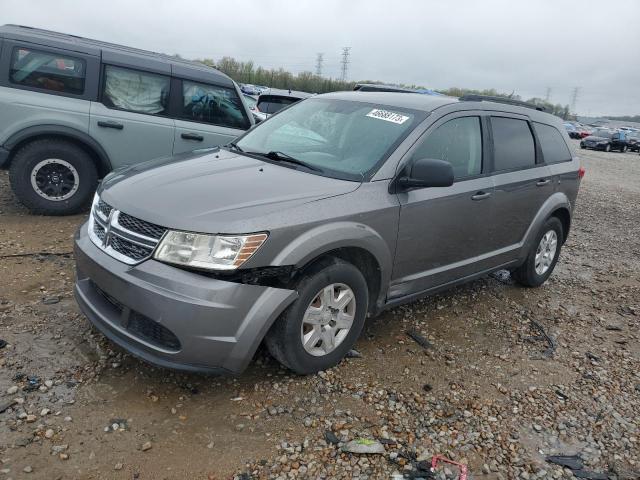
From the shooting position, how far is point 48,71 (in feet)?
19.1

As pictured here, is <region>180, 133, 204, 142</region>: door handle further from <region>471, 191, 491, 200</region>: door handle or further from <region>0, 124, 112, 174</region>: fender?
<region>471, 191, 491, 200</region>: door handle

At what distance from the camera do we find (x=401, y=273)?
3.72 m

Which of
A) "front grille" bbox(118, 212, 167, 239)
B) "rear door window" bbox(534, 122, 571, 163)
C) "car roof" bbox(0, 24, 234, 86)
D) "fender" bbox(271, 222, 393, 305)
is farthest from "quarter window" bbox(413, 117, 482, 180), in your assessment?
"car roof" bbox(0, 24, 234, 86)

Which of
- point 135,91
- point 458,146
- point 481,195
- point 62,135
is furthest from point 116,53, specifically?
point 481,195

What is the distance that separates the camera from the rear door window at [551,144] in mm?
5086

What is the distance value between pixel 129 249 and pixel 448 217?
2239 millimetres

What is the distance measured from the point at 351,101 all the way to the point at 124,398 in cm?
272

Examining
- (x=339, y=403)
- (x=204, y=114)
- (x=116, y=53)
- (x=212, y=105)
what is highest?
(x=116, y=53)

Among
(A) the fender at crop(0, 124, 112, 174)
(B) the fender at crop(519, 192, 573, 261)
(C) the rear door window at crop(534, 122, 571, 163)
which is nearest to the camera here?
(B) the fender at crop(519, 192, 573, 261)

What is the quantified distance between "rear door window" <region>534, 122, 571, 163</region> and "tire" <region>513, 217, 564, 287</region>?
61 cm

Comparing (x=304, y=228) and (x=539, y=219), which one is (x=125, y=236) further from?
(x=539, y=219)

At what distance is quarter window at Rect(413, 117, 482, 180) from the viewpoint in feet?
12.5

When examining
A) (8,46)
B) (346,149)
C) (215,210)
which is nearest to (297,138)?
(346,149)

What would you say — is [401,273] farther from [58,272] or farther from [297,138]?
[58,272]
